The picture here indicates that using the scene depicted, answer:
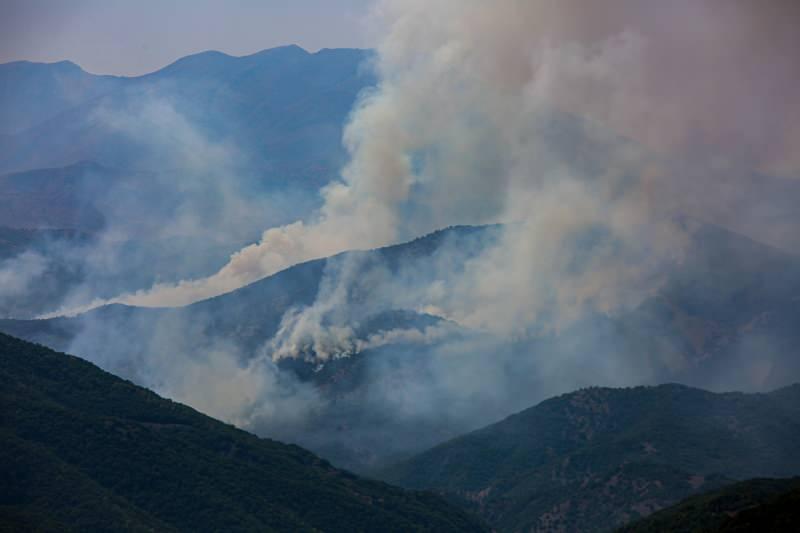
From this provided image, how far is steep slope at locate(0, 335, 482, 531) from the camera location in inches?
4154

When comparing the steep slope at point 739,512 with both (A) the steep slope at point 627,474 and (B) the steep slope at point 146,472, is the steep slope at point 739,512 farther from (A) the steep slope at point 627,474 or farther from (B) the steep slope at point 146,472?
(A) the steep slope at point 627,474

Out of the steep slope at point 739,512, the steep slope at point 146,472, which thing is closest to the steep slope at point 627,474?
the steep slope at point 146,472

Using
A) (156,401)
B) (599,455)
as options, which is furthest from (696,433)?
(156,401)

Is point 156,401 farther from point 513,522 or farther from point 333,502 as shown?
point 513,522

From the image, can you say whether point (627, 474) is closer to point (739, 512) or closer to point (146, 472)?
point (146, 472)

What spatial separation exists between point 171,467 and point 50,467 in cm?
1778

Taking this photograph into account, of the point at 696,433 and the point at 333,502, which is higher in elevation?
the point at 696,433

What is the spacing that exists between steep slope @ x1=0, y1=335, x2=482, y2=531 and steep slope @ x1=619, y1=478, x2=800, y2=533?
124 feet

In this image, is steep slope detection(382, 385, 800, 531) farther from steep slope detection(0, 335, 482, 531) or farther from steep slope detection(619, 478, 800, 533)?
steep slope detection(619, 478, 800, 533)

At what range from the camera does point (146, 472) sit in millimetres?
120688

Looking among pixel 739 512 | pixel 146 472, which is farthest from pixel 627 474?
pixel 739 512

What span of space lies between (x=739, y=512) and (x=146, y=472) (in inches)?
2391

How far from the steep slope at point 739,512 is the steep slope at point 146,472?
37.7 m

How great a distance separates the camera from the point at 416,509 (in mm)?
144750
